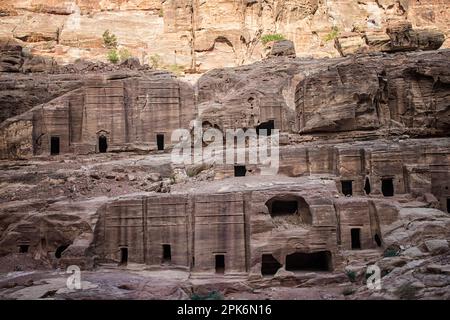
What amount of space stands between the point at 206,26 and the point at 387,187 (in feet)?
115

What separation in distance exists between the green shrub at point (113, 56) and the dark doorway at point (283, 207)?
29748 millimetres

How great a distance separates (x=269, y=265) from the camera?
66.1 feet

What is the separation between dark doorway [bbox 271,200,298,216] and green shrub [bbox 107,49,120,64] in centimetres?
2975

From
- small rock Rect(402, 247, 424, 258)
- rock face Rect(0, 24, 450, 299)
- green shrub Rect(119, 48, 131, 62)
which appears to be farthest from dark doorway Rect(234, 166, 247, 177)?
green shrub Rect(119, 48, 131, 62)

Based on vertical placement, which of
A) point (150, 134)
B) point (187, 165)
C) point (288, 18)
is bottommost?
point (187, 165)

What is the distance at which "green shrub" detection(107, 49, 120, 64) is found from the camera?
1819 inches

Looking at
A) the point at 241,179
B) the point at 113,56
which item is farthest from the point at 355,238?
the point at 113,56

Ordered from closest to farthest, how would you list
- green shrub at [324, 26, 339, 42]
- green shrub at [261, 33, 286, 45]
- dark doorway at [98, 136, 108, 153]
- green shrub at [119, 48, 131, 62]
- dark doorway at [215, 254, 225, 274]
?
dark doorway at [215, 254, 225, 274] → dark doorway at [98, 136, 108, 153] → green shrub at [119, 48, 131, 62] → green shrub at [261, 33, 286, 45] → green shrub at [324, 26, 339, 42]

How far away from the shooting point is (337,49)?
4928 cm

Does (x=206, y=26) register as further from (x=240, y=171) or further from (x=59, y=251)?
(x=59, y=251)

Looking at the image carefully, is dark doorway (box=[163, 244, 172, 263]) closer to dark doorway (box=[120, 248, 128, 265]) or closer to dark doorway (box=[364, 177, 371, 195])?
dark doorway (box=[120, 248, 128, 265])
